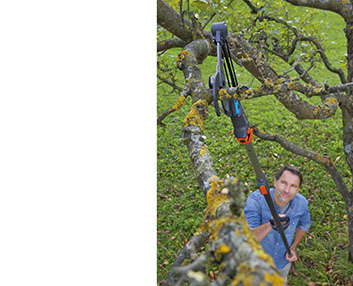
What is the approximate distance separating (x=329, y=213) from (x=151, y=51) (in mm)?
3431

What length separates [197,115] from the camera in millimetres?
1035

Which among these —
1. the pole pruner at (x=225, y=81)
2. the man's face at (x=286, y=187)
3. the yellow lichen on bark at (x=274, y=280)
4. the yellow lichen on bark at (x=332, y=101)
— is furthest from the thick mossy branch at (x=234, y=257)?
the yellow lichen on bark at (x=332, y=101)

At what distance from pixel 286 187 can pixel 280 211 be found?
185 mm

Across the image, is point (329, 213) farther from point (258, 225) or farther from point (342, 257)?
point (258, 225)

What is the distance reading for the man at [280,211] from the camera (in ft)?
6.60

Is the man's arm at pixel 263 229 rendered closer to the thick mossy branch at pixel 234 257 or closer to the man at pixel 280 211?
the man at pixel 280 211

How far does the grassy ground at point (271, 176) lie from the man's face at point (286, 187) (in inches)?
51.2

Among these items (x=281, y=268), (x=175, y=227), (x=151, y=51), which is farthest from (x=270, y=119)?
(x=151, y=51)

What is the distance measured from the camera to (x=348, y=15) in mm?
2365

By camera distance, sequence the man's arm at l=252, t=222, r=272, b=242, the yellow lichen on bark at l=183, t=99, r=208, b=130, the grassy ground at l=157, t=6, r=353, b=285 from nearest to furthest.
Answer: the yellow lichen on bark at l=183, t=99, r=208, b=130
the man's arm at l=252, t=222, r=272, b=242
the grassy ground at l=157, t=6, r=353, b=285

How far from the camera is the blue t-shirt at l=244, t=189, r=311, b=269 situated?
2.02 metres

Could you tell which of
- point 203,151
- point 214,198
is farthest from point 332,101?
point 214,198

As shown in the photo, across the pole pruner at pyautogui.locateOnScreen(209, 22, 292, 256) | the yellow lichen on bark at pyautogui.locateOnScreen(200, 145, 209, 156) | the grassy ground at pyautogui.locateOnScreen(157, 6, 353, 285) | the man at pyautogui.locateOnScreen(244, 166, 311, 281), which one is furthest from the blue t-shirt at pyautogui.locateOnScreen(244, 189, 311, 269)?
the yellow lichen on bark at pyautogui.locateOnScreen(200, 145, 209, 156)

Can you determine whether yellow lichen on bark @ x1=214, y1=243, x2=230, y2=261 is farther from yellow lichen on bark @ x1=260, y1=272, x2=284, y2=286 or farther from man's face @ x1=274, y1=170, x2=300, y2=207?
man's face @ x1=274, y1=170, x2=300, y2=207
